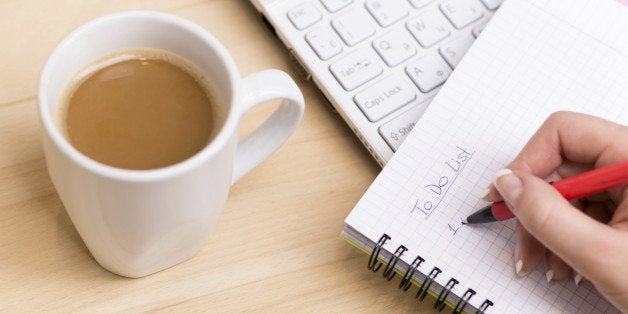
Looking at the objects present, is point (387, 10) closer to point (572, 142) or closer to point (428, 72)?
point (428, 72)

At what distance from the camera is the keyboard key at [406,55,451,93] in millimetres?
703

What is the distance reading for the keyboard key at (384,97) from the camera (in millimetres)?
680

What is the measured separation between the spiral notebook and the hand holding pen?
0.02 metres

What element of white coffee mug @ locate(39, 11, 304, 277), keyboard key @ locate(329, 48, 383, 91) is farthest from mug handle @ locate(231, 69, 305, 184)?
keyboard key @ locate(329, 48, 383, 91)

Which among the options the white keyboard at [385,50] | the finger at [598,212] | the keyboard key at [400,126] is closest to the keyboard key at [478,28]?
the white keyboard at [385,50]

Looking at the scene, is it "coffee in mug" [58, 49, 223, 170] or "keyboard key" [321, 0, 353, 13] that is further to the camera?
"keyboard key" [321, 0, 353, 13]

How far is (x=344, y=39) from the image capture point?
0.71m

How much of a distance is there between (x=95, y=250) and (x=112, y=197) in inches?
4.6

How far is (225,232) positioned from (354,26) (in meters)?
0.24

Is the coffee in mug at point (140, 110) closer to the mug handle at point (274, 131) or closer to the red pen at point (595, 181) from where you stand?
the mug handle at point (274, 131)

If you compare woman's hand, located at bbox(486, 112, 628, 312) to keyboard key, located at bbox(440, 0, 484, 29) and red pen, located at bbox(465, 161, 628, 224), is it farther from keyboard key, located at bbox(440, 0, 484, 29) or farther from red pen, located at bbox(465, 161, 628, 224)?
keyboard key, located at bbox(440, 0, 484, 29)

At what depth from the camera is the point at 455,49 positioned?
73 cm

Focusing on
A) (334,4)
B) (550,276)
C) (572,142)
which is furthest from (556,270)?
(334,4)

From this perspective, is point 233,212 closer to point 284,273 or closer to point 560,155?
point 284,273
